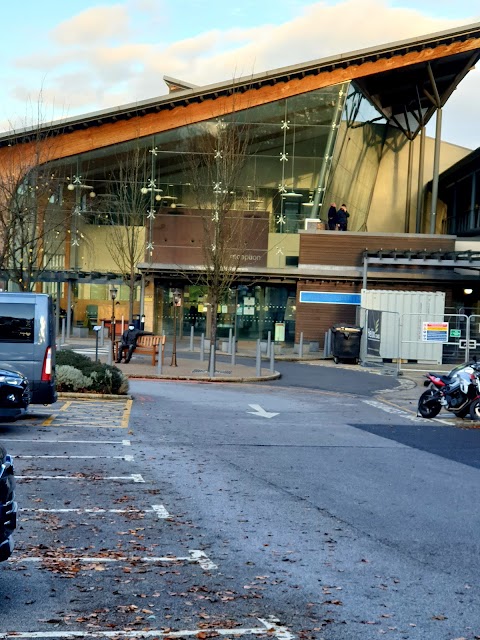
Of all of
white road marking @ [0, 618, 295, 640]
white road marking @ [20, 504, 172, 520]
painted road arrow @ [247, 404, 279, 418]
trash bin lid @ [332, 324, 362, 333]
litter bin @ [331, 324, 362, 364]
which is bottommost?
painted road arrow @ [247, 404, 279, 418]

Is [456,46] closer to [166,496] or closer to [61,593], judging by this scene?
[166,496]

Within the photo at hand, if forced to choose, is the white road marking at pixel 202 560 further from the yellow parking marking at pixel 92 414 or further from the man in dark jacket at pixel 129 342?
the man in dark jacket at pixel 129 342

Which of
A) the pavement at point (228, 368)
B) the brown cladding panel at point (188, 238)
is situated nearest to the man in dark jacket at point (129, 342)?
the pavement at point (228, 368)

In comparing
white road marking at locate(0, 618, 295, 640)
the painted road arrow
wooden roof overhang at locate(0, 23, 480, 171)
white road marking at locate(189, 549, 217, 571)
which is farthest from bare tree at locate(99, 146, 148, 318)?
white road marking at locate(0, 618, 295, 640)

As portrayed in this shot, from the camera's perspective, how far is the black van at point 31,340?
59.2 feet

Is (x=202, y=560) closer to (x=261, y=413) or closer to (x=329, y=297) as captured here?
(x=261, y=413)

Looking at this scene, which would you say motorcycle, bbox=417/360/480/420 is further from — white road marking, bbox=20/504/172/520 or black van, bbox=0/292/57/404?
white road marking, bbox=20/504/172/520

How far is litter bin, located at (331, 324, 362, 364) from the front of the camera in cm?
3956

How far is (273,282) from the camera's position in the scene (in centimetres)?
5047

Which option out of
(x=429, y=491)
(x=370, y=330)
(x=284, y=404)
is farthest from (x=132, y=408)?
(x=370, y=330)

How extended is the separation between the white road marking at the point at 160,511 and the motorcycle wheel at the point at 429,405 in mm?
11963

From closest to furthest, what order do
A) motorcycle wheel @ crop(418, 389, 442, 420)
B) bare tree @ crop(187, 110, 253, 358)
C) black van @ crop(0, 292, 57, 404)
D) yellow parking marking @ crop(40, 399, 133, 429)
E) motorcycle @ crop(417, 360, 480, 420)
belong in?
yellow parking marking @ crop(40, 399, 133, 429), black van @ crop(0, 292, 57, 404), motorcycle @ crop(417, 360, 480, 420), motorcycle wheel @ crop(418, 389, 442, 420), bare tree @ crop(187, 110, 253, 358)

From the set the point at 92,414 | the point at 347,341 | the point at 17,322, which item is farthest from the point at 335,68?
the point at 17,322

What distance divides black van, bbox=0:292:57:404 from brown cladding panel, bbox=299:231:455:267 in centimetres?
3107
